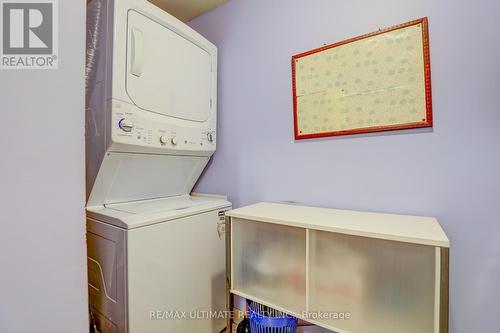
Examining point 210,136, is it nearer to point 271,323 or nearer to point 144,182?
point 144,182

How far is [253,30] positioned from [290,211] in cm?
117

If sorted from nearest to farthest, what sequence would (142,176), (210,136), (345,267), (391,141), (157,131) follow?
(345,267) → (391,141) → (157,131) → (142,176) → (210,136)

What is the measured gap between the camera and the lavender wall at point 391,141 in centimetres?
97

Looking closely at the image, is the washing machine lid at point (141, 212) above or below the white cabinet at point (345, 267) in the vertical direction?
above

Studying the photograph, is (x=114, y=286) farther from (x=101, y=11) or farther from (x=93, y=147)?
(x=101, y=11)

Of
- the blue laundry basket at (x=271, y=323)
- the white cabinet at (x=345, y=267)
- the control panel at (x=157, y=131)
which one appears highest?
the control panel at (x=157, y=131)

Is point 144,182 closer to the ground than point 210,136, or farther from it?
closer to the ground

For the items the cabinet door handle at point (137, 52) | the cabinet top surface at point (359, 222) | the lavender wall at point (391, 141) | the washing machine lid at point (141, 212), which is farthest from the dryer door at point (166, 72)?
the cabinet top surface at point (359, 222)

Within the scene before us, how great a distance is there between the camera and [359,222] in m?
0.97

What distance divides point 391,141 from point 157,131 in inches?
45.6

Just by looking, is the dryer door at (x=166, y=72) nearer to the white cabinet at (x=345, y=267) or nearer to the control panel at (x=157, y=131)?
the control panel at (x=157, y=131)

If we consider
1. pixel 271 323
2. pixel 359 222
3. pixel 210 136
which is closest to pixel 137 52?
pixel 210 136

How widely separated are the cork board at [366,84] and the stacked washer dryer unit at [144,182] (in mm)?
683

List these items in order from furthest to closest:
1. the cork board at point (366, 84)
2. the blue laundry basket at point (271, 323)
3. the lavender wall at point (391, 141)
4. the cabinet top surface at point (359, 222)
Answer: the blue laundry basket at point (271, 323) < the cork board at point (366, 84) < the lavender wall at point (391, 141) < the cabinet top surface at point (359, 222)
